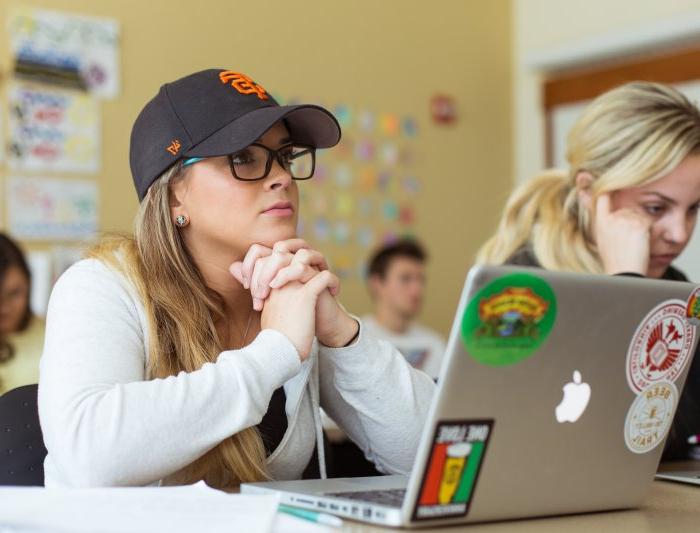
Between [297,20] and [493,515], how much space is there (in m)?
3.58

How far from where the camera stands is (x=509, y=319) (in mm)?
961

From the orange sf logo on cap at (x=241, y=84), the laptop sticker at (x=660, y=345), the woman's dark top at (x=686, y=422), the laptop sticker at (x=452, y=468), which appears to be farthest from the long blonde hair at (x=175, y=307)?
the woman's dark top at (x=686, y=422)

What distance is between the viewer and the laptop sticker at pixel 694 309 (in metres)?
1.11

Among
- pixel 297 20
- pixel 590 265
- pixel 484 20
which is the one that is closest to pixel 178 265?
pixel 590 265

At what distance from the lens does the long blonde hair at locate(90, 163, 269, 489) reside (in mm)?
1318

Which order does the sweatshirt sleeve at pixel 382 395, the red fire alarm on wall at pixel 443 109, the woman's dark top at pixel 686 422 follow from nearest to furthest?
1. the sweatshirt sleeve at pixel 382 395
2. the woman's dark top at pixel 686 422
3. the red fire alarm on wall at pixel 443 109

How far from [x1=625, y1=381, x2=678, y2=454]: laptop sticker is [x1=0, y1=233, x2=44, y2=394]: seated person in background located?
7.35 feet

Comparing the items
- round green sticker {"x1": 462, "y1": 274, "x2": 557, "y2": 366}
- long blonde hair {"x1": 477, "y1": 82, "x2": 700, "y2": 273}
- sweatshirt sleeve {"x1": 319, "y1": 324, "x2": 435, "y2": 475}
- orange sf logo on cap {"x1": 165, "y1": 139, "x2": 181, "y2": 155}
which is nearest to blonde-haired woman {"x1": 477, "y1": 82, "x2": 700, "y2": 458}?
long blonde hair {"x1": 477, "y1": 82, "x2": 700, "y2": 273}

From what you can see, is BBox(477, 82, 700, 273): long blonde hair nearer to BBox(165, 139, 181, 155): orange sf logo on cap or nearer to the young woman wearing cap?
the young woman wearing cap

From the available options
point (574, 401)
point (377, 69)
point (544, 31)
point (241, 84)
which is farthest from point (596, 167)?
point (544, 31)

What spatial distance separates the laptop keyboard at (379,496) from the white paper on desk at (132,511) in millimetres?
81

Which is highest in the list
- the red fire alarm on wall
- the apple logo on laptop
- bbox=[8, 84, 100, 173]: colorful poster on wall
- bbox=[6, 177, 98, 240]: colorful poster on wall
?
the red fire alarm on wall

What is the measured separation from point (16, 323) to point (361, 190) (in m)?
1.80

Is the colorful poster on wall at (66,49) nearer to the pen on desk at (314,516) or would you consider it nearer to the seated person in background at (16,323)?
the seated person in background at (16,323)
